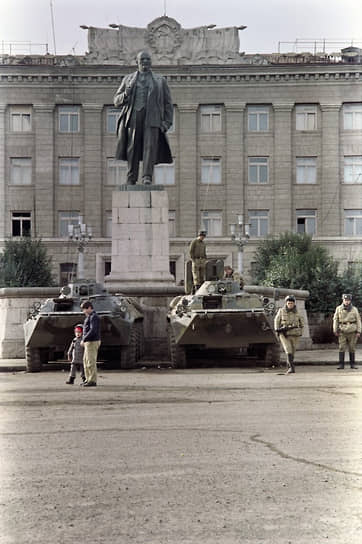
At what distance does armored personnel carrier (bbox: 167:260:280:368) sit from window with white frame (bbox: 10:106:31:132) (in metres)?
41.4

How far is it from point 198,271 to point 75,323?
398 centimetres

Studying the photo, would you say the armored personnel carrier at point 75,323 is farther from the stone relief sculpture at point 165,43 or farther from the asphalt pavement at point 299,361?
the stone relief sculpture at point 165,43

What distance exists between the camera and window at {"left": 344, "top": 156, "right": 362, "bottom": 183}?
6034 centimetres

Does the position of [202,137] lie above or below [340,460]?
above

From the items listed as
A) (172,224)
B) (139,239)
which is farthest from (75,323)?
(172,224)

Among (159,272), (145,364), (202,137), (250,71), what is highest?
(250,71)

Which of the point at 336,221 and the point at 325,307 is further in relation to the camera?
the point at 336,221

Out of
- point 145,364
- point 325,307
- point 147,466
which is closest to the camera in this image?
point 147,466

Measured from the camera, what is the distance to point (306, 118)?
6059 cm

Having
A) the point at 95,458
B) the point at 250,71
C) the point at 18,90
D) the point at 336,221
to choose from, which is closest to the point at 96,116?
the point at 18,90

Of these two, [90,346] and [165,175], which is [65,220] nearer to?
[165,175]

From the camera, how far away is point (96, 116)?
6006 centimetres

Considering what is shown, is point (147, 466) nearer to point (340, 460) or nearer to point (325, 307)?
point (340, 460)

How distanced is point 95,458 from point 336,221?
53596mm
